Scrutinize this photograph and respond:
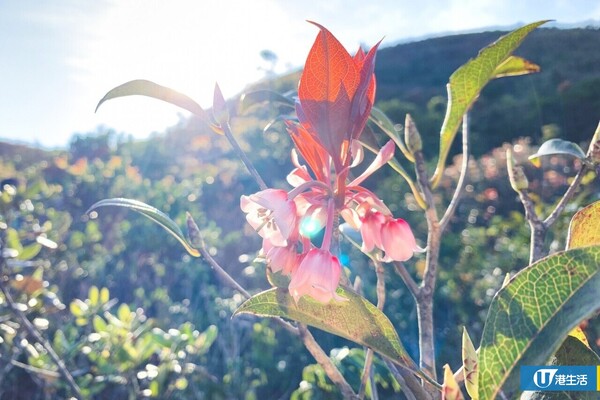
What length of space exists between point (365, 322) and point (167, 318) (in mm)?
2190

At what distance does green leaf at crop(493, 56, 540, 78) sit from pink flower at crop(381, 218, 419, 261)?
291mm

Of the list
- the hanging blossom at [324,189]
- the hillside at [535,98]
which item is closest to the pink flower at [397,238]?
A: the hanging blossom at [324,189]

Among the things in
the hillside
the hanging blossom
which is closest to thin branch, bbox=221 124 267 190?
the hanging blossom

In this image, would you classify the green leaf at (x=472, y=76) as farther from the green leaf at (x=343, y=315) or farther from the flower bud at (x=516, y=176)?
the green leaf at (x=343, y=315)

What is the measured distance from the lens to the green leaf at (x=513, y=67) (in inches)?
28.3

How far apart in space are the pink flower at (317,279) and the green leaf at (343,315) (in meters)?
0.01

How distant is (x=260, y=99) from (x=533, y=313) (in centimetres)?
49

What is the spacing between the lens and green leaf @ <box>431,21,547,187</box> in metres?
0.64

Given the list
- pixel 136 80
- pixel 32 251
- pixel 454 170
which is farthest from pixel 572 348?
pixel 454 170

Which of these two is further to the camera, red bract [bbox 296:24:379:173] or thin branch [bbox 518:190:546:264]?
thin branch [bbox 518:190:546:264]

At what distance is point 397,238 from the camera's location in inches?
23.0

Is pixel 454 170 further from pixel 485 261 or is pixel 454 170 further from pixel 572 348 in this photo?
pixel 572 348

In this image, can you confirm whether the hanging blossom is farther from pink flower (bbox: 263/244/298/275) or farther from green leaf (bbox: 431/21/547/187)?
green leaf (bbox: 431/21/547/187)

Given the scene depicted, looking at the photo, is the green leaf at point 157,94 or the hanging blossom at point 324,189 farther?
the green leaf at point 157,94
